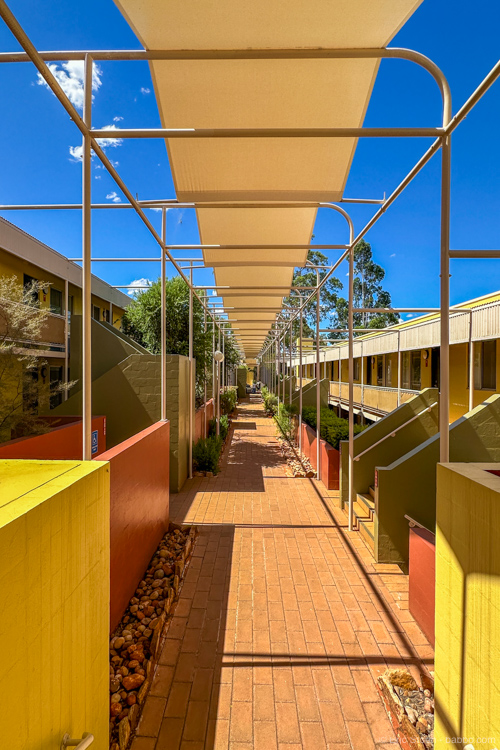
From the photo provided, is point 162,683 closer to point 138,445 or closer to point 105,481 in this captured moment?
point 105,481

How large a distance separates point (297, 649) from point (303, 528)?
2.37 m

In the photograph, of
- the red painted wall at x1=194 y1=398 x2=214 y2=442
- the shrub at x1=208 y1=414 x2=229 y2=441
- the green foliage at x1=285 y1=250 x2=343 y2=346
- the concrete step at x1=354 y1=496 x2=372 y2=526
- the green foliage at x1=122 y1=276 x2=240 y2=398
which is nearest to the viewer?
the concrete step at x1=354 y1=496 x2=372 y2=526

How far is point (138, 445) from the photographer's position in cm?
389

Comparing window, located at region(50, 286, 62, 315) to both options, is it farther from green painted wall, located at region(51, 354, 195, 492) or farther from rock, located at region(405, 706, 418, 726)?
rock, located at region(405, 706, 418, 726)

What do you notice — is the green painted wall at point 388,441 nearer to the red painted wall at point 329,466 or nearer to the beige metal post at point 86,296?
the red painted wall at point 329,466

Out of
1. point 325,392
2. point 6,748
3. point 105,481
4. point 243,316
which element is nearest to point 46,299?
point 243,316

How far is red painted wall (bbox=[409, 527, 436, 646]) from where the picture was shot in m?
3.17

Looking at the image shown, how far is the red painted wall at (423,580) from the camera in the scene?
125 inches

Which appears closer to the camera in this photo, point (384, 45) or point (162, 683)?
point (384, 45)

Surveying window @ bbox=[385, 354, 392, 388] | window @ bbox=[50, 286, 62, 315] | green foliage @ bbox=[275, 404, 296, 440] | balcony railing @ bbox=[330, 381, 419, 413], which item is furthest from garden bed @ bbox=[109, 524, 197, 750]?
window @ bbox=[385, 354, 392, 388]

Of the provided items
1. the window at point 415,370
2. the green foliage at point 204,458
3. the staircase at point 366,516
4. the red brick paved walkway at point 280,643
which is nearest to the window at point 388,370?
the window at point 415,370

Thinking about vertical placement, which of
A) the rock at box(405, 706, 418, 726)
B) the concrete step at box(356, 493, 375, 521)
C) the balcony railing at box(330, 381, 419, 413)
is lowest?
the rock at box(405, 706, 418, 726)

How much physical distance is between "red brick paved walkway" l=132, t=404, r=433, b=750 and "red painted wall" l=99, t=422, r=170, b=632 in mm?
514

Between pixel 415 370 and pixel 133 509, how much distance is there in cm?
1379
